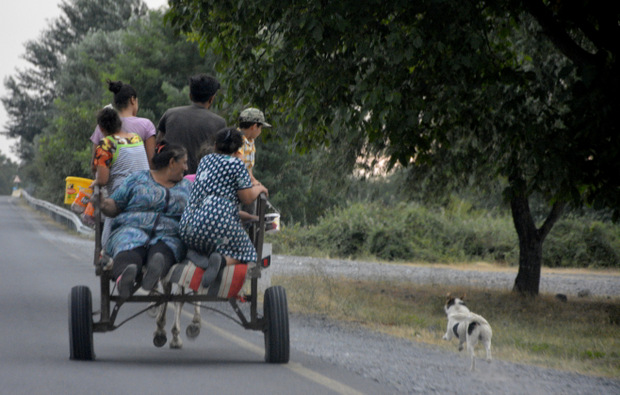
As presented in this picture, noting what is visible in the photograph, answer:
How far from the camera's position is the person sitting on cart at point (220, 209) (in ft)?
24.7

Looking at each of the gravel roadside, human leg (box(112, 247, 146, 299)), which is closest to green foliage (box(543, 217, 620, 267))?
the gravel roadside

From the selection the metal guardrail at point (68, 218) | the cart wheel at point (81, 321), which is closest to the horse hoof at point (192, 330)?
the cart wheel at point (81, 321)

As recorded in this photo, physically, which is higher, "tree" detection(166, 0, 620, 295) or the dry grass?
"tree" detection(166, 0, 620, 295)

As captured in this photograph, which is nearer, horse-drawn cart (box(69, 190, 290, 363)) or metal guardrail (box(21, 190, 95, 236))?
horse-drawn cart (box(69, 190, 290, 363))

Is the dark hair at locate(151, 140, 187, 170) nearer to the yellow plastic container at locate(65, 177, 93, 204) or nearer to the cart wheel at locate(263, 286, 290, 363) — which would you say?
the yellow plastic container at locate(65, 177, 93, 204)

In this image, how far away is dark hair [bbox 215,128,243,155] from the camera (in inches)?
309

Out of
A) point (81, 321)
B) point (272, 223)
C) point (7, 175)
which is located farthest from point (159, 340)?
point (7, 175)

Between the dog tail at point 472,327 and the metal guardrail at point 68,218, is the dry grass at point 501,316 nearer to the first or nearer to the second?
the dog tail at point 472,327

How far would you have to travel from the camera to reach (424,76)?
481 inches

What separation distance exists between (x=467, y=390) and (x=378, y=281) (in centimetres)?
1339

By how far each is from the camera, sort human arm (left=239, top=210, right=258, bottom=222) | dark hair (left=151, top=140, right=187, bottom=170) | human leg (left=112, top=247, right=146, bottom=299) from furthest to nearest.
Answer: human arm (left=239, top=210, right=258, bottom=222) → dark hair (left=151, top=140, right=187, bottom=170) → human leg (left=112, top=247, right=146, bottom=299)

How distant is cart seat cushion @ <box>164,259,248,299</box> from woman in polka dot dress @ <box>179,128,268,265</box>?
9 centimetres

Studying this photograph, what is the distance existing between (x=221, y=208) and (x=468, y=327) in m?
2.46

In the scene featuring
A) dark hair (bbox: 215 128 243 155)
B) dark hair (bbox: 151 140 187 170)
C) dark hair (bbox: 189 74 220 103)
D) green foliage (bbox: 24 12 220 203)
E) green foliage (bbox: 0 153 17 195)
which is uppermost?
green foliage (bbox: 0 153 17 195)
